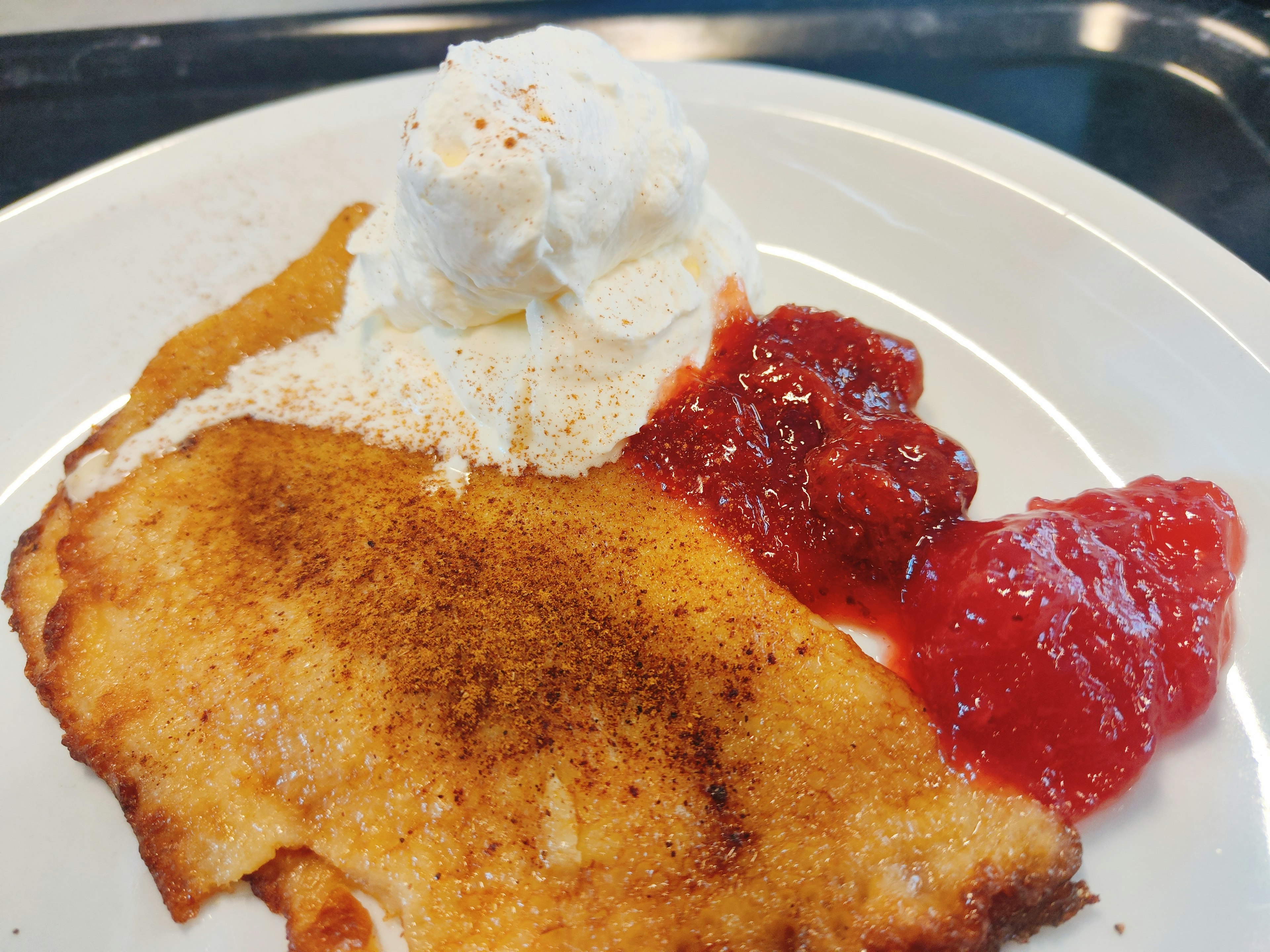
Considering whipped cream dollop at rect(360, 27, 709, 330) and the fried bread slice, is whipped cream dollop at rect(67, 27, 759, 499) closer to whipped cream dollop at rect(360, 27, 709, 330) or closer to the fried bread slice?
whipped cream dollop at rect(360, 27, 709, 330)

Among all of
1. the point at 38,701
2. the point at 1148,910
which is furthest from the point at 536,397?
the point at 1148,910

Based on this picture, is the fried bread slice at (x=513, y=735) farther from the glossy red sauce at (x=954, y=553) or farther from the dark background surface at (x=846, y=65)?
the dark background surface at (x=846, y=65)

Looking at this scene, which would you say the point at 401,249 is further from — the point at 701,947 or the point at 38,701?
the point at 701,947

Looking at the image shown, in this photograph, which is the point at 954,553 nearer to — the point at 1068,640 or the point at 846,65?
the point at 1068,640

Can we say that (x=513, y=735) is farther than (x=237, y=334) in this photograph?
No

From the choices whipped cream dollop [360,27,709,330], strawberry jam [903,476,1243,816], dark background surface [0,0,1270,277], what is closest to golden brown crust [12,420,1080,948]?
strawberry jam [903,476,1243,816]

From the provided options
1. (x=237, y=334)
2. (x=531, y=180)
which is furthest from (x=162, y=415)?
(x=531, y=180)

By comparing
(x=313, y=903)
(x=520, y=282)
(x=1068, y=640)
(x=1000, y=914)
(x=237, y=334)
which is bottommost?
(x=313, y=903)
